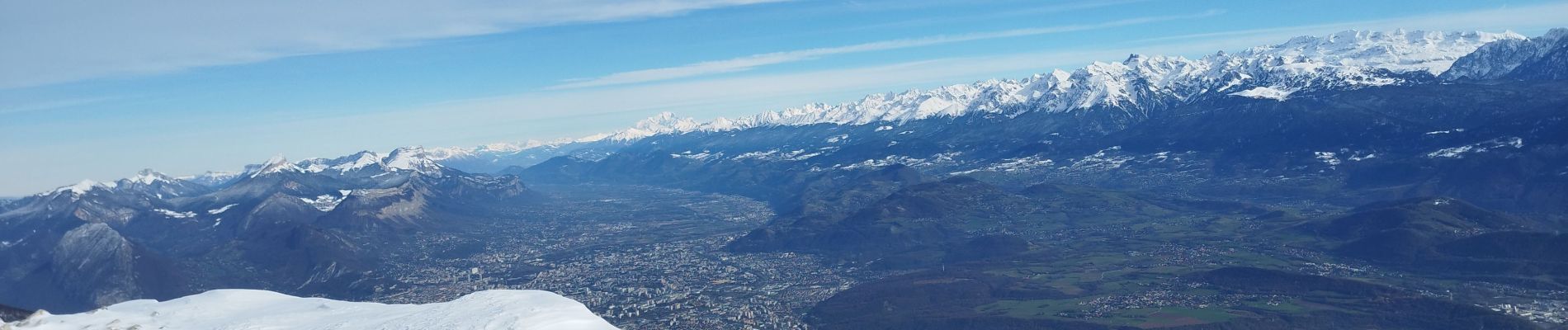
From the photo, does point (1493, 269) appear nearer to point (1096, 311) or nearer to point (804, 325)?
point (1096, 311)

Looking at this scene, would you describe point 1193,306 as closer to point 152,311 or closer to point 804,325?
point 804,325

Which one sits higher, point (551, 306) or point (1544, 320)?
point (551, 306)

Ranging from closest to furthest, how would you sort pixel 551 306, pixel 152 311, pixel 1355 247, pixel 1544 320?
pixel 551 306 → pixel 152 311 → pixel 1544 320 → pixel 1355 247

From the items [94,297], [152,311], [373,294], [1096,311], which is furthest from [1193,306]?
[94,297]

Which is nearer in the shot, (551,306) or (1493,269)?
(551,306)

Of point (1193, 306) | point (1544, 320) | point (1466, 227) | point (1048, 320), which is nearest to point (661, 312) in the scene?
point (1048, 320)

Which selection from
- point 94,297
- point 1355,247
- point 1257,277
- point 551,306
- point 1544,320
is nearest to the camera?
point 551,306
